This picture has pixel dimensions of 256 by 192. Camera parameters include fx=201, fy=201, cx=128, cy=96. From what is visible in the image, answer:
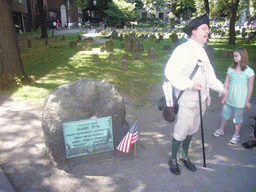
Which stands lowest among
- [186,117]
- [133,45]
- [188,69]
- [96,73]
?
[96,73]

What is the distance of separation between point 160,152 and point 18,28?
3593 centimetres

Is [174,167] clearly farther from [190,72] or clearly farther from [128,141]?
[190,72]

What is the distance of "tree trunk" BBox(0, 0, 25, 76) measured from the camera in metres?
7.42

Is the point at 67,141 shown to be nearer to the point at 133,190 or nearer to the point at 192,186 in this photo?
the point at 133,190

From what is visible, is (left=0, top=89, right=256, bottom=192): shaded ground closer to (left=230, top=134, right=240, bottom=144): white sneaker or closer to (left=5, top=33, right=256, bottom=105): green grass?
(left=230, top=134, right=240, bottom=144): white sneaker

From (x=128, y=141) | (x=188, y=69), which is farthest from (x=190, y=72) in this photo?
(x=128, y=141)

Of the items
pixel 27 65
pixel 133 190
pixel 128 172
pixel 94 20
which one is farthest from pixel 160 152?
pixel 94 20

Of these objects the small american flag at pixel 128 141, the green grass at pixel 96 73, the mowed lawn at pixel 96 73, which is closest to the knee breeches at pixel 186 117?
the small american flag at pixel 128 141

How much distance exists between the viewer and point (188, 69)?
9.06ft

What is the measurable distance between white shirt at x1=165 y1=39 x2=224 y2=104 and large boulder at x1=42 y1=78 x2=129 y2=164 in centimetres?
111

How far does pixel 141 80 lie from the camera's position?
8.24 metres

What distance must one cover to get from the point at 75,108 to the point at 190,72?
1.82 meters

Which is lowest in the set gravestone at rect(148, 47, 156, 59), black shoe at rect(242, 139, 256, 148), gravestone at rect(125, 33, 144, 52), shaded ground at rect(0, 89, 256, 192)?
shaded ground at rect(0, 89, 256, 192)

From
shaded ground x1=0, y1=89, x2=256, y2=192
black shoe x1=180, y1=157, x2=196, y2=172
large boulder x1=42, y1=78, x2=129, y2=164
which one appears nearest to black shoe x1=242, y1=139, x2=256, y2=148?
shaded ground x1=0, y1=89, x2=256, y2=192
